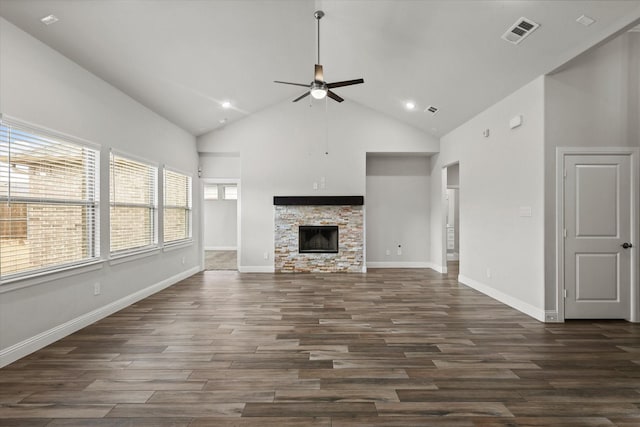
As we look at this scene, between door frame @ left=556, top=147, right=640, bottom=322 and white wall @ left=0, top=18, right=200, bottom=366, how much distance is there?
5.62m

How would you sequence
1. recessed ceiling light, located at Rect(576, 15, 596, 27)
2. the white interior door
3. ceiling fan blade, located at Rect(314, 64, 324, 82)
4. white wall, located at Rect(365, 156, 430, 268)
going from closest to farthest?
recessed ceiling light, located at Rect(576, 15, 596, 27) → ceiling fan blade, located at Rect(314, 64, 324, 82) → the white interior door → white wall, located at Rect(365, 156, 430, 268)

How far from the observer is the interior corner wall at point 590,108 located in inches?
148

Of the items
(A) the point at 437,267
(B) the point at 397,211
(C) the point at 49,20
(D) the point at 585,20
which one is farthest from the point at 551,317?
(C) the point at 49,20

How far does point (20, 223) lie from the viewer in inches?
116

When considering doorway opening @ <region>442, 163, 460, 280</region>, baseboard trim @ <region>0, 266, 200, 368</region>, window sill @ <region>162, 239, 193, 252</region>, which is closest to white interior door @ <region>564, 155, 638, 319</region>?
doorway opening @ <region>442, 163, 460, 280</region>

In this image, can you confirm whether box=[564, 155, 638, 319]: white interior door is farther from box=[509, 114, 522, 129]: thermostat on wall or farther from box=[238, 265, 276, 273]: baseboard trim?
box=[238, 265, 276, 273]: baseboard trim

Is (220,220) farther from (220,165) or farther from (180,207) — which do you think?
(180,207)

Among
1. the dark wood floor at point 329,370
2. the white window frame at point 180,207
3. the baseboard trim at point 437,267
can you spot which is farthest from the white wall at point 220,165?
the baseboard trim at point 437,267

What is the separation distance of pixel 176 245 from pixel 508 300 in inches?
225

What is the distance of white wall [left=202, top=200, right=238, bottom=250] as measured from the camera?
11.5m

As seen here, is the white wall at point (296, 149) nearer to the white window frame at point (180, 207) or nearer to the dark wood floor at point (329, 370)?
the white window frame at point (180, 207)

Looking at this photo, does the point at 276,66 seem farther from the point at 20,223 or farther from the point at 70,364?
the point at 70,364

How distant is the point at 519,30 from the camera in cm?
332

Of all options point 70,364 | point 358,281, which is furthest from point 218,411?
point 358,281
